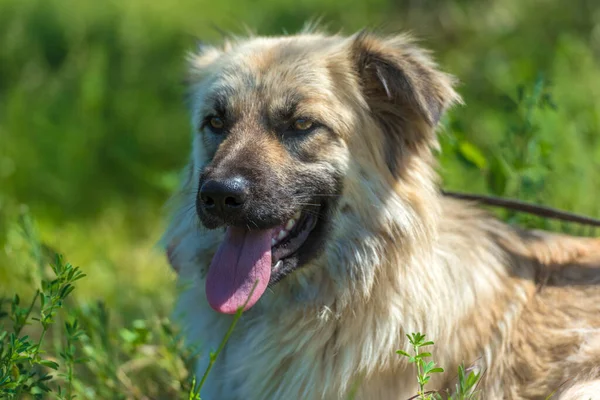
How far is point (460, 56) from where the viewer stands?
9172 mm

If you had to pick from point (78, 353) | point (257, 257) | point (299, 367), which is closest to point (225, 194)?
point (257, 257)

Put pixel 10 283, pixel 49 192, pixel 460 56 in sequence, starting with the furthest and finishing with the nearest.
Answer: pixel 460 56, pixel 49 192, pixel 10 283

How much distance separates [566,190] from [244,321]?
3.05 m

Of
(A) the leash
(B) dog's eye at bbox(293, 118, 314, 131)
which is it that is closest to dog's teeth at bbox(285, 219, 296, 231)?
(B) dog's eye at bbox(293, 118, 314, 131)

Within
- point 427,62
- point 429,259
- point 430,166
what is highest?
point 427,62

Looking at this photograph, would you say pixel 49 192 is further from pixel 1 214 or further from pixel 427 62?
pixel 427 62

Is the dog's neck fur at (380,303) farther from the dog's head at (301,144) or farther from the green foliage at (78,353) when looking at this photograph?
the green foliage at (78,353)

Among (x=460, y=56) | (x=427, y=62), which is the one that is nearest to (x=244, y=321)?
(x=427, y=62)

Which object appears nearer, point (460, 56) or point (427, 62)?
point (427, 62)

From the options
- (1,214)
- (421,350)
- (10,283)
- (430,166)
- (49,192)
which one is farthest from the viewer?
(49,192)

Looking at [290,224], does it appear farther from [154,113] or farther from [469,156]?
[154,113]

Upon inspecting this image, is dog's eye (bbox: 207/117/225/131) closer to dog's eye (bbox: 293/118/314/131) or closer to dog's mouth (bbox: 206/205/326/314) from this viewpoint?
dog's eye (bbox: 293/118/314/131)

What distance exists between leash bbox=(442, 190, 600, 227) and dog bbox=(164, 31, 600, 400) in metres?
0.18

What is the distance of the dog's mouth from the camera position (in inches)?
135
